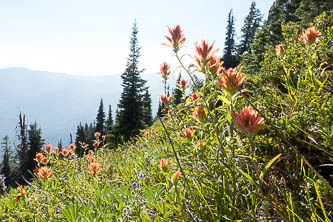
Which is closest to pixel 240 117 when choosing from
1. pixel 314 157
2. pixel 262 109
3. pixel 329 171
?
pixel 314 157

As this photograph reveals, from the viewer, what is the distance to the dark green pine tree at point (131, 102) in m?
24.2

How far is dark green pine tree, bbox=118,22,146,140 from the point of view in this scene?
952 inches

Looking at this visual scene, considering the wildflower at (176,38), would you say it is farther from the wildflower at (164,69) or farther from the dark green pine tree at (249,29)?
the dark green pine tree at (249,29)

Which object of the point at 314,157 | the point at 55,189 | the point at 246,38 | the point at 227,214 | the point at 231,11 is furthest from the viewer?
the point at 231,11

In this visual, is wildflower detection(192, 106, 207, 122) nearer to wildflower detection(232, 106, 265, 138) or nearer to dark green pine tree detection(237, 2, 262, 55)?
wildflower detection(232, 106, 265, 138)

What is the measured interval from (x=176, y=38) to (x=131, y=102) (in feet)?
76.4

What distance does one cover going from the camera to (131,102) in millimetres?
24891

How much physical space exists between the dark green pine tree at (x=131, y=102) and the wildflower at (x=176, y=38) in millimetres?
21570

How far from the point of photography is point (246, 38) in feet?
126

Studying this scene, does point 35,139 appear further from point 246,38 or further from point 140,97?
point 246,38

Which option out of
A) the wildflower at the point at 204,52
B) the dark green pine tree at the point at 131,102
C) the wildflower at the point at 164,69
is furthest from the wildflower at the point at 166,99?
the dark green pine tree at the point at 131,102

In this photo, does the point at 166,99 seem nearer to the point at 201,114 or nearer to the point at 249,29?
the point at 201,114

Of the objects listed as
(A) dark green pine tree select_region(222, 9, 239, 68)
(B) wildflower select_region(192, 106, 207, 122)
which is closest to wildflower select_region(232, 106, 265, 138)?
(B) wildflower select_region(192, 106, 207, 122)

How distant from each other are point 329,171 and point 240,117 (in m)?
1.25
